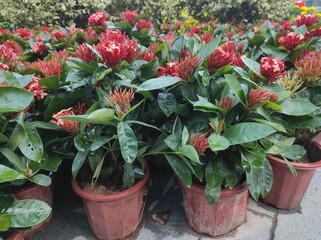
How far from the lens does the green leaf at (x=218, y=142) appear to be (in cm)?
111

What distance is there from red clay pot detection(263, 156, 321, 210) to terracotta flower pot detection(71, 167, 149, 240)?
30.5 inches

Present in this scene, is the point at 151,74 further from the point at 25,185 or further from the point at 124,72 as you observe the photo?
the point at 25,185

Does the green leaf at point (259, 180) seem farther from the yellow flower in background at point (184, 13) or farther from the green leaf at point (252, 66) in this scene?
the yellow flower in background at point (184, 13)

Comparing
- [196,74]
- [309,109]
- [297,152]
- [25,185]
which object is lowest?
[25,185]

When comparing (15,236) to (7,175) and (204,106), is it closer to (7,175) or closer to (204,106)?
(7,175)

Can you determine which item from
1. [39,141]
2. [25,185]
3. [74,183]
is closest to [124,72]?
[39,141]

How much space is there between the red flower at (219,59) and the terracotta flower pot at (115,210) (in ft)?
2.13

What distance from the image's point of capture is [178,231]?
5.55 ft

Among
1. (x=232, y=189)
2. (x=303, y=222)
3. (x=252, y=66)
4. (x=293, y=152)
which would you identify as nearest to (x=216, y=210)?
(x=232, y=189)

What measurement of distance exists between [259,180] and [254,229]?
44 cm

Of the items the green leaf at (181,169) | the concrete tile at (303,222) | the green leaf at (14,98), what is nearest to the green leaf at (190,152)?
the green leaf at (181,169)

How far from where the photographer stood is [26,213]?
1.16 m

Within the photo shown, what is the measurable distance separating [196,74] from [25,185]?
1007 millimetres

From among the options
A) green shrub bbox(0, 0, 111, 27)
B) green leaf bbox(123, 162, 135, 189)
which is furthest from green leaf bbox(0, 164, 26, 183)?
green shrub bbox(0, 0, 111, 27)
